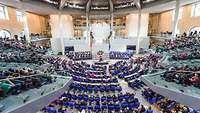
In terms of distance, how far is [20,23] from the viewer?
94.9 ft

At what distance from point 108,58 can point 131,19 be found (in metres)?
11.1

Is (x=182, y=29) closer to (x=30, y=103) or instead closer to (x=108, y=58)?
(x=108, y=58)

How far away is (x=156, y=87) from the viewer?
348 inches

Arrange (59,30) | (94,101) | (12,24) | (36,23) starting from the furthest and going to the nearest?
(36,23) → (59,30) → (12,24) → (94,101)

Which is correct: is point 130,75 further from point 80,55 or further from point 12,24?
point 12,24

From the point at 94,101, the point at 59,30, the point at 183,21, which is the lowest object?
the point at 94,101

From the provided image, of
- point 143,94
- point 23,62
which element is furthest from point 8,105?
point 143,94

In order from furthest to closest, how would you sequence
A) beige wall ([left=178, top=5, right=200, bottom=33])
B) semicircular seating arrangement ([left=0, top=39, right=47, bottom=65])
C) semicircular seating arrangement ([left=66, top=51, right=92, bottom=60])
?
semicircular seating arrangement ([left=66, top=51, right=92, bottom=60]) < beige wall ([left=178, top=5, right=200, bottom=33]) < semicircular seating arrangement ([left=0, top=39, right=47, bottom=65])

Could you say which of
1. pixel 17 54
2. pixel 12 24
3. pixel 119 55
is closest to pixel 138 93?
pixel 17 54

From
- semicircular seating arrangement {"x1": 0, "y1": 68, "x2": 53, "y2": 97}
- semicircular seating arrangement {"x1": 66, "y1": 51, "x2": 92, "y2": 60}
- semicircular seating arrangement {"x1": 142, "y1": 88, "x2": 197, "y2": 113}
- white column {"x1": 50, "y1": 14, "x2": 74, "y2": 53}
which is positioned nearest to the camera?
semicircular seating arrangement {"x1": 0, "y1": 68, "x2": 53, "y2": 97}

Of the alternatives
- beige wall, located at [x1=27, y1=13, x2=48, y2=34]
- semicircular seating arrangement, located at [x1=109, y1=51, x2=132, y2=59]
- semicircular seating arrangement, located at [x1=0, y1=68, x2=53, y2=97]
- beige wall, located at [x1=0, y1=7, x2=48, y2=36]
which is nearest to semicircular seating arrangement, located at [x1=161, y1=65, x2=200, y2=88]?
semicircular seating arrangement, located at [x1=0, y1=68, x2=53, y2=97]

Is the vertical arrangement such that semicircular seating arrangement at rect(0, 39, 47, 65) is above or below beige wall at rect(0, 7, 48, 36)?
below

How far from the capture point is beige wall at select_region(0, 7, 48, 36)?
25.3m

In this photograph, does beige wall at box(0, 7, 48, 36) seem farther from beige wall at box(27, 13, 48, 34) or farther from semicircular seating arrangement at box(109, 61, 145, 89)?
semicircular seating arrangement at box(109, 61, 145, 89)
